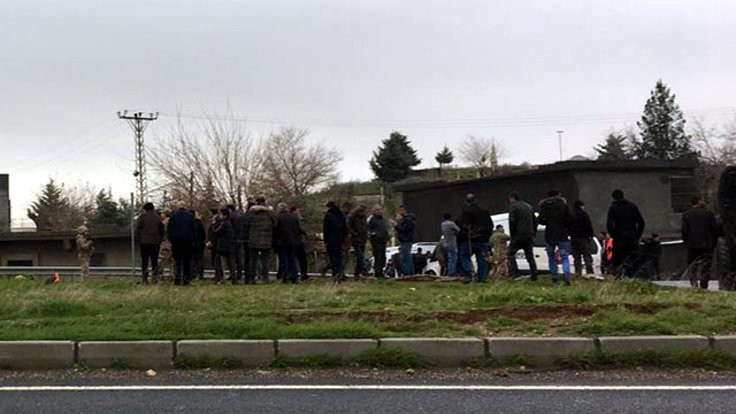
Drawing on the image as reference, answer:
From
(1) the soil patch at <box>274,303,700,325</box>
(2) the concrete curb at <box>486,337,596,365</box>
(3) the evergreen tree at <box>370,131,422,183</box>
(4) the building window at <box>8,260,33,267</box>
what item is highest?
(3) the evergreen tree at <box>370,131,422,183</box>

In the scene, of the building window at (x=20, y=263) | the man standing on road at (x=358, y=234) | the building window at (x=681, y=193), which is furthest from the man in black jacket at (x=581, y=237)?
the building window at (x=20, y=263)

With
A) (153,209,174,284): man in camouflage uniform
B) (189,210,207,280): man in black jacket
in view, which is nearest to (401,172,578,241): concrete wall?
(189,210,207,280): man in black jacket

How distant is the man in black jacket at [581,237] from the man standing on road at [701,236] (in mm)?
1985

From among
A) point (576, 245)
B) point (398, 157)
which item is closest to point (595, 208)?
point (576, 245)

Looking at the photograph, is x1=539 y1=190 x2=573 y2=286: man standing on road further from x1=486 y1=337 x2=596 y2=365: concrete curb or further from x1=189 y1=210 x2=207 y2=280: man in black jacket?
x1=189 y1=210 x2=207 y2=280: man in black jacket

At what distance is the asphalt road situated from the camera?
5.85m

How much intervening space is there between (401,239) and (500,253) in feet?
7.39

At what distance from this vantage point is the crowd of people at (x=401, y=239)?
13914 mm

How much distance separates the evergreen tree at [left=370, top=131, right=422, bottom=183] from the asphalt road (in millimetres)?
71860

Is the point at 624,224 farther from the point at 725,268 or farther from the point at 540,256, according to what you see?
the point at 540,256

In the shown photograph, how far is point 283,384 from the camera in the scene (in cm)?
680

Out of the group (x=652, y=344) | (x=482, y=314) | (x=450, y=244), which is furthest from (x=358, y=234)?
(x=652, y=344)

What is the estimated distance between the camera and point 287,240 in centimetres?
1473

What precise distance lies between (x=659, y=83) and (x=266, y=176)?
60.4 m
